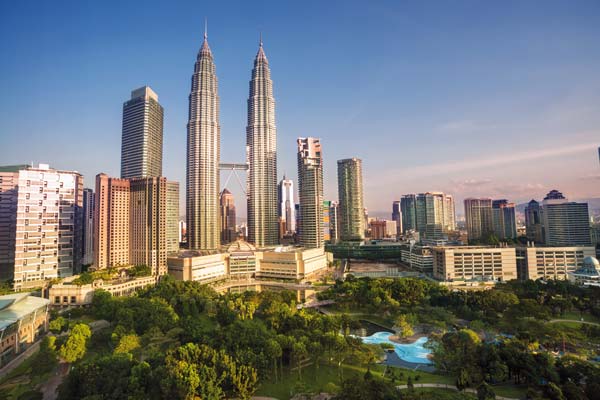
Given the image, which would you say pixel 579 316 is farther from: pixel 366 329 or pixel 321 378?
pixel 321 378

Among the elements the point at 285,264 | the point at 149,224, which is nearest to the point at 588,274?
the point at 285,264

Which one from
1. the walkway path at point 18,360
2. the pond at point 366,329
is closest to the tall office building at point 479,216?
the pond at point 366,329

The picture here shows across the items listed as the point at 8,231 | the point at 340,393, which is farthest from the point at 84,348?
the point at 8,231

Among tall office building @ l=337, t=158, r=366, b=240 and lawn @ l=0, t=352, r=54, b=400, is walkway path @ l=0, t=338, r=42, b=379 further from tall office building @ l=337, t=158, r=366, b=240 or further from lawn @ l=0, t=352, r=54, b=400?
tall office building @ l=337, t=158, r=366, b=240

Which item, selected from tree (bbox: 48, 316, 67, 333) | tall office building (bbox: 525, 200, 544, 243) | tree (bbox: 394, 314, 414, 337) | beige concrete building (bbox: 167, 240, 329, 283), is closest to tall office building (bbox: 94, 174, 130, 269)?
beige concrete building (bbox: 167, 240, 329, 283)

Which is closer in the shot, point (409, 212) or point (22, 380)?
point (22, 380)

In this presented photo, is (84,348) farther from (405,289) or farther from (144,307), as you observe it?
(405,289)
